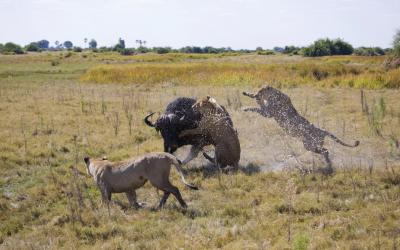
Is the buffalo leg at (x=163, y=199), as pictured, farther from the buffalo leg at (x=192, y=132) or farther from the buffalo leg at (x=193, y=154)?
the buffalo leg at (x=193, y=154)

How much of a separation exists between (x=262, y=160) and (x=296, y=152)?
1.07 meters

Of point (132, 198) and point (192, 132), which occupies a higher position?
point (192, 132)

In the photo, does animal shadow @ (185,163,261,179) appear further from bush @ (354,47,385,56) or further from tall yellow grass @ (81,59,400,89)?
bush @ (354,47,385,56)

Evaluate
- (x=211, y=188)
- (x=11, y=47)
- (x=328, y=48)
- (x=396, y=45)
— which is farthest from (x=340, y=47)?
(x=211, y=188)

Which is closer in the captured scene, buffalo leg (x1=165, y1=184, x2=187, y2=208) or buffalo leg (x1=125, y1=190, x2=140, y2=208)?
buffalo leg (x1=165, y1=184, x2=187, y2=208)

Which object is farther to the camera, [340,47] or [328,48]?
[340,47]

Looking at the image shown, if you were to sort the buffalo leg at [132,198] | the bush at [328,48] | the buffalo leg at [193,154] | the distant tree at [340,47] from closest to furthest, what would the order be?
the buffalo leg at [132,198], the buffalo leg at [193,154], the bush at [328,48], the distant tree at [340,47]

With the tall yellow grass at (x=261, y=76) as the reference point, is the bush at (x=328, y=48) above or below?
above

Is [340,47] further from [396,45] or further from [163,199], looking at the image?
[163,199]

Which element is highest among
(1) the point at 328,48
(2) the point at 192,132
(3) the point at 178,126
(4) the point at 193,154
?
(1) the point at 328,48

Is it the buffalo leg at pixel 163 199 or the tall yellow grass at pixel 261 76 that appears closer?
the buffalo leg at pixel 163 199

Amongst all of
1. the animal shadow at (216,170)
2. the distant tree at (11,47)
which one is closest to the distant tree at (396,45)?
the animal shadow at (216,170)

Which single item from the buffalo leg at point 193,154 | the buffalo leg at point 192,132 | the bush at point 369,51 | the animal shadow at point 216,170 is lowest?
the animal shadow at point 216,170

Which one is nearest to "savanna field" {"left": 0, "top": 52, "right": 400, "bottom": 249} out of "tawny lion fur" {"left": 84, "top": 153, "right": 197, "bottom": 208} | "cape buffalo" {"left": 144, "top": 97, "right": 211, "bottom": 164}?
"tawny lion fur" {"left": 84, "top": 153, "right": 197, "bottom": 208}
